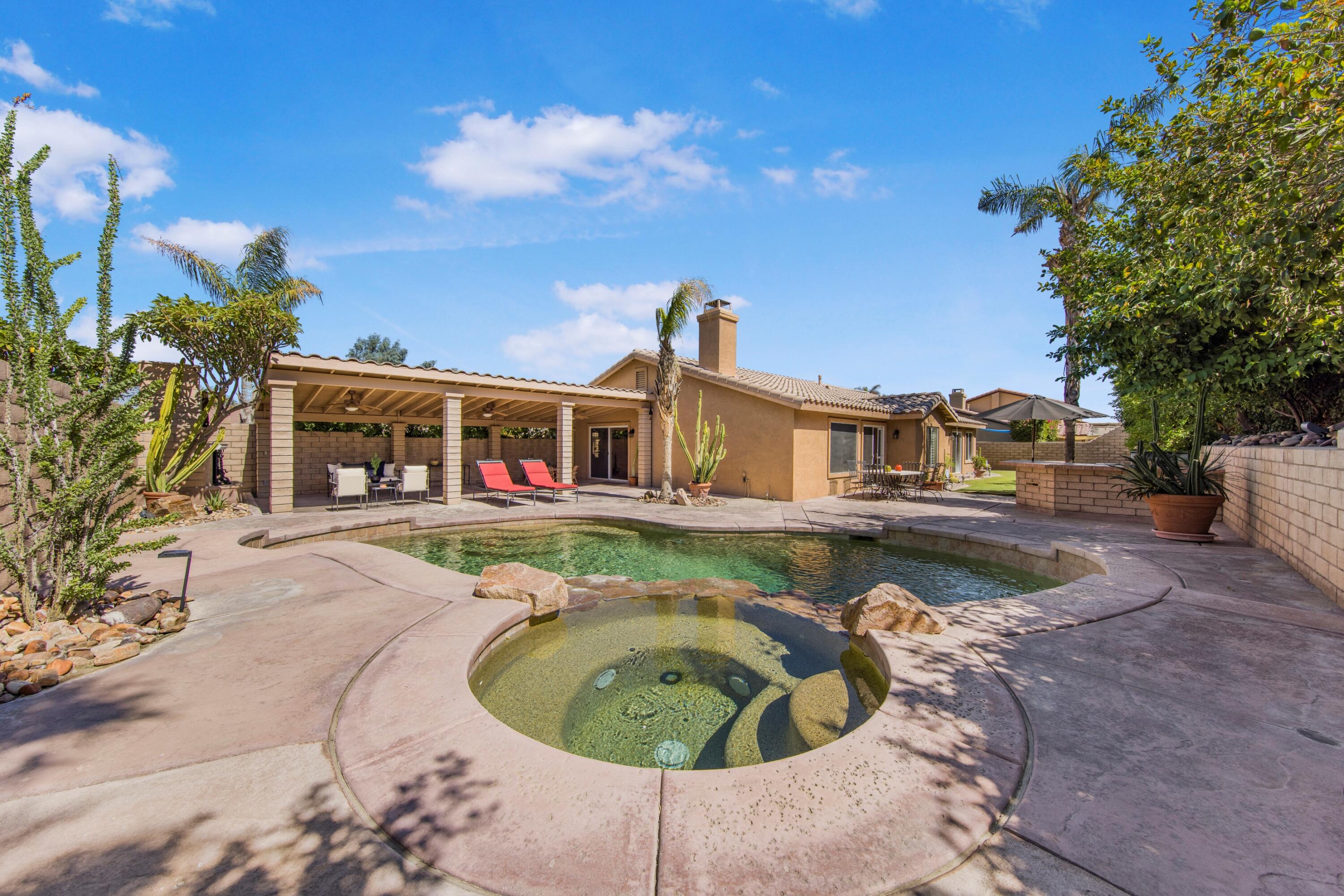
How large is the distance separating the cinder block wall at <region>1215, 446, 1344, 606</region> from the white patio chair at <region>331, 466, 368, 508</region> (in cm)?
1422

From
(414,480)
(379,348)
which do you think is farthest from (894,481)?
(379,348)

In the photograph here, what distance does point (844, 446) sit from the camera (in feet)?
49.6

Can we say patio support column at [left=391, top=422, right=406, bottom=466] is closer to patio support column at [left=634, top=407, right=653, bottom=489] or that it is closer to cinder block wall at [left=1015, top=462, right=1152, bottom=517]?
patio support column at [left=634, top=407, right=653, bottom=489]

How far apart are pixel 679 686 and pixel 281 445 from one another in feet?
32.9

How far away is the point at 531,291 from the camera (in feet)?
51.1

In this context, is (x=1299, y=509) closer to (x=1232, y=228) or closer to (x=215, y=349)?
(x=1232, y=228)

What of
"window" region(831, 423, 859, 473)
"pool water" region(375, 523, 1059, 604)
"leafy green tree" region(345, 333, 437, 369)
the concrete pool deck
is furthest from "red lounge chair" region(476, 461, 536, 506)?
"leafy green tree" region(345, 333, 437, 369)

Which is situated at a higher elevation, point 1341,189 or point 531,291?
point 531,291

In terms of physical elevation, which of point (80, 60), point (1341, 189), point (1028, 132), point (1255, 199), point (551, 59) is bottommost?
point (1341, 189)

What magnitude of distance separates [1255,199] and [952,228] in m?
8.36

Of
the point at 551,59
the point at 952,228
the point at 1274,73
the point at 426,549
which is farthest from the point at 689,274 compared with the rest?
the point at 1274,73

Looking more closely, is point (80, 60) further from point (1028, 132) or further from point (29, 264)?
point (1028, 132)

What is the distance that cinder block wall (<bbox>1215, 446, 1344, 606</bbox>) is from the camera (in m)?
4.27

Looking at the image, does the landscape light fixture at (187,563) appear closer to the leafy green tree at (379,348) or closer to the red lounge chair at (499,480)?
the red lounge chair at (499,480)
